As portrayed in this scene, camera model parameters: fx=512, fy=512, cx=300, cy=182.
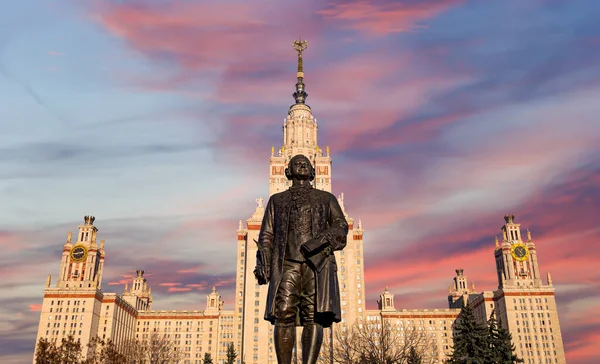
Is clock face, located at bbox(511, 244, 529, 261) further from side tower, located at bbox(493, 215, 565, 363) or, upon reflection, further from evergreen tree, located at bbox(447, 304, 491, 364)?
evergreen tree, located at bbox(447, 304, 491, 364)

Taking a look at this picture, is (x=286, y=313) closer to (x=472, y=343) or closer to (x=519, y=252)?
(x=472, y=343)

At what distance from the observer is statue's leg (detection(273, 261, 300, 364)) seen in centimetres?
999

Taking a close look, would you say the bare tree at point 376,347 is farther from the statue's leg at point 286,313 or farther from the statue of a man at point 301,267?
the statue's leg at point 286,313

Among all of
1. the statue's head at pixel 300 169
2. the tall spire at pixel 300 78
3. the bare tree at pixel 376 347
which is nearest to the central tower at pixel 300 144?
the tall spire at pixel 300 78

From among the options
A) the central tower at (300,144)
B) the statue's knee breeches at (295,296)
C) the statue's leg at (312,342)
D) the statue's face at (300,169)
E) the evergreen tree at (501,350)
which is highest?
the central tower at (300,144)

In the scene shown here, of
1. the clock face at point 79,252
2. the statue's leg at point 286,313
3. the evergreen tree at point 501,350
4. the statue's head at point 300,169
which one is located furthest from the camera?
the clock face at point 79,252

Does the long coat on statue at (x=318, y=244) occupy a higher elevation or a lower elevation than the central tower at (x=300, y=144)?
lower

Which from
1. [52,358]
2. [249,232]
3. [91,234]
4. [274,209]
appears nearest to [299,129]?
[249,232]

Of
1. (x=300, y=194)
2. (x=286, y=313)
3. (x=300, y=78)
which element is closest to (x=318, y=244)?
(x=300, y=194)

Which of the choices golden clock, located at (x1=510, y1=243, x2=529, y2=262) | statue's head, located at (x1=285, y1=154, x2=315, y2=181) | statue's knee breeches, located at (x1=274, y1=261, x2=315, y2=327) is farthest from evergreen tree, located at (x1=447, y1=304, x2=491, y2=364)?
golden clock, located at (x1=510, y1=243, x2=529, y2=262)

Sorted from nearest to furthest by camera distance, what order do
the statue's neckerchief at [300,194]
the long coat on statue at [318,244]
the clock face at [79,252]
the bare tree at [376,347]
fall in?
the long coat on statue at [318,244] → the statue's neckerchief at [300,194] → the bare tree at [376,347] → the clock face at [79,252]

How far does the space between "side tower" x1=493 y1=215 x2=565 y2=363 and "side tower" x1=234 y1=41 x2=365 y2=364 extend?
39.3 m

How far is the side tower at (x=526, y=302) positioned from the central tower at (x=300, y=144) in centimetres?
5426

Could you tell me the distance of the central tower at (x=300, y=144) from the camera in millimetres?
147375
